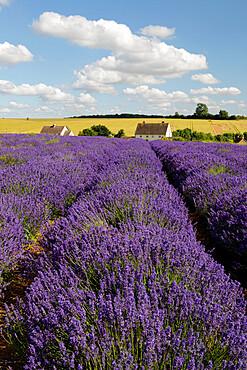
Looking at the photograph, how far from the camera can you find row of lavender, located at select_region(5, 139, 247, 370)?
105 cm

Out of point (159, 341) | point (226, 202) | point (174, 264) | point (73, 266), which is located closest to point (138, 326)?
point (159, 341)

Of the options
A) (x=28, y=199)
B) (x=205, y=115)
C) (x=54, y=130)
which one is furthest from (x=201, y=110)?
(x=28, y=199)

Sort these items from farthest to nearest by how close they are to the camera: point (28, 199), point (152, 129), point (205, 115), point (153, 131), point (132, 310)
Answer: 1. point (205, 115)
2. point (152, 129)
3. point (153, 131)
4. point (28, 199)
5. point (132, 310)

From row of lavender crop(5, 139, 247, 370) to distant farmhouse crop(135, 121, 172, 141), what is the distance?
50415 mm

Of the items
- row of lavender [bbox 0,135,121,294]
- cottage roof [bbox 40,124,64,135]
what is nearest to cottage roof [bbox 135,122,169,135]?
cottage roof [bbox 40,124,64,135]

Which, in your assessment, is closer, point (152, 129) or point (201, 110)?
point (152, 129)

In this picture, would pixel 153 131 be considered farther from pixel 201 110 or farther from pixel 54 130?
pixel 201 110

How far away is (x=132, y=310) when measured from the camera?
3.76ft

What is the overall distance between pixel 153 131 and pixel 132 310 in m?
52.7

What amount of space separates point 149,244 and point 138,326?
603mm

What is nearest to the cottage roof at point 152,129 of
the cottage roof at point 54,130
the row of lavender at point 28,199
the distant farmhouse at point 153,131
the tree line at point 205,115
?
the distant farmhouse at point 153,131

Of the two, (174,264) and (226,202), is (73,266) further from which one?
(226,202)

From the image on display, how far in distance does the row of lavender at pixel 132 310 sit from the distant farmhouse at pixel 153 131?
50415mm

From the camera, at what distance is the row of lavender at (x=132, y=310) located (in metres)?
1.05
